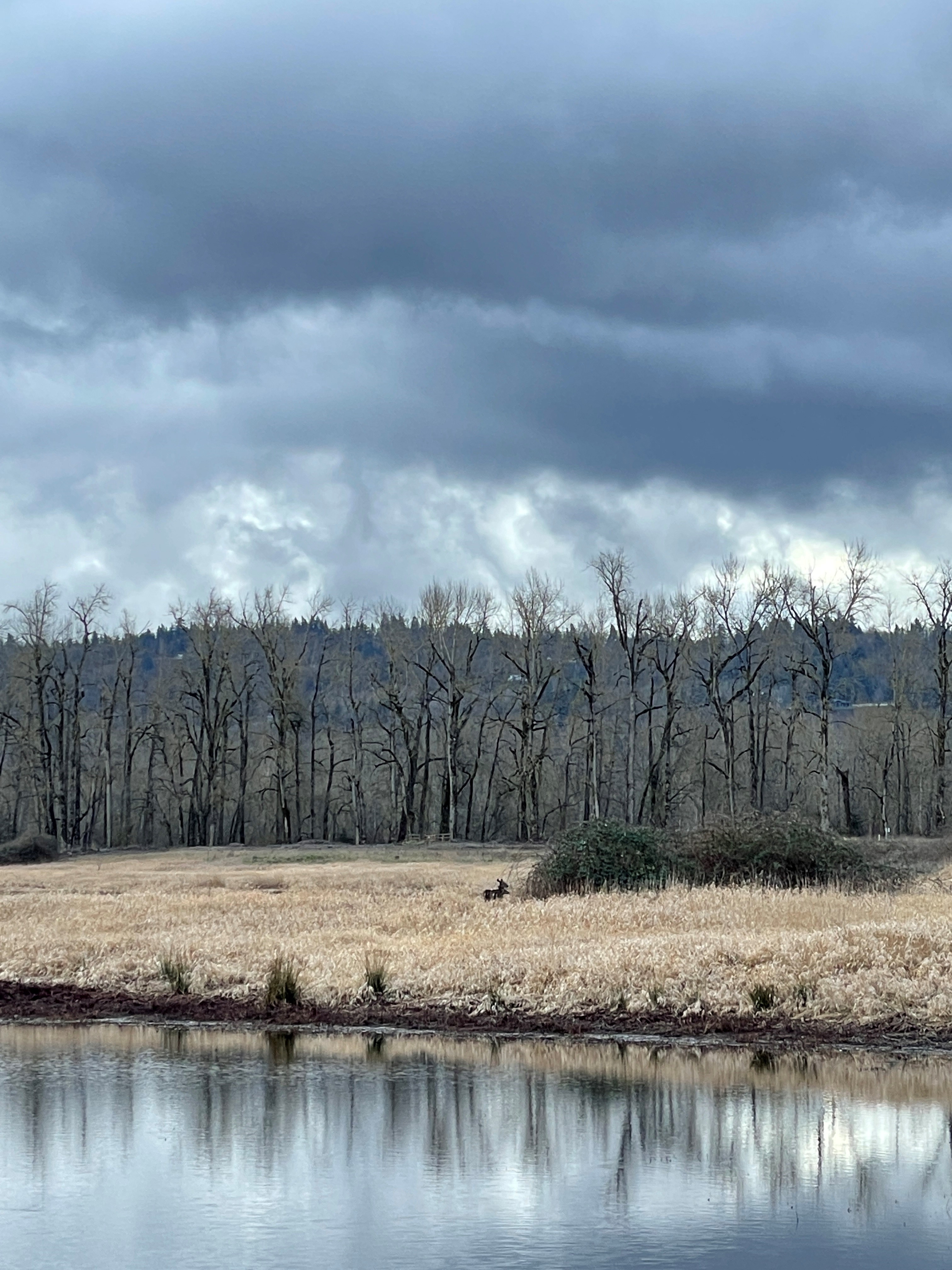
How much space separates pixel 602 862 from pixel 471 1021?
54.2 feet

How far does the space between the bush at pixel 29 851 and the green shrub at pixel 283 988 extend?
147 ft

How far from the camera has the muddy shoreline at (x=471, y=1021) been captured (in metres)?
17.9

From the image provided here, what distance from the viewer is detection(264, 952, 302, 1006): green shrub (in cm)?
2073

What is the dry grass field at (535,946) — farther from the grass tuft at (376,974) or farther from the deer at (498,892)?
the deer at (498,892)

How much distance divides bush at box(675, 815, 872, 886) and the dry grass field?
2.06m

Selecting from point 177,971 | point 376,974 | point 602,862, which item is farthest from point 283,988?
point 602,862

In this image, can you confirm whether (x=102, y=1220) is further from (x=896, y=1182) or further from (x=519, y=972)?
(x=519, y=972)

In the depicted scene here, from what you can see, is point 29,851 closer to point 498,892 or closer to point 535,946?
point 498,892

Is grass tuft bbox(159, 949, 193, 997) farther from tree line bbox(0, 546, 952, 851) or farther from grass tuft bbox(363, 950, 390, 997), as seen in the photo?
tree line bbox(0, 546, 952, 851)

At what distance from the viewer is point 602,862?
3569cm

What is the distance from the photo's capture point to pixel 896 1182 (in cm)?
1082

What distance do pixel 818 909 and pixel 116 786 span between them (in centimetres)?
10116

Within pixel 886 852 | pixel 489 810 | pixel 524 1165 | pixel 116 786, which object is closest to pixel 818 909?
pixel 524 1165

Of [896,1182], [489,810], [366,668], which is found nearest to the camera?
[896,1182]
